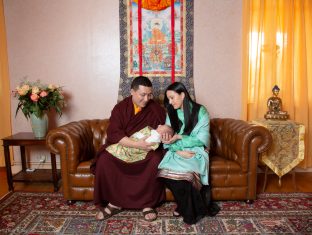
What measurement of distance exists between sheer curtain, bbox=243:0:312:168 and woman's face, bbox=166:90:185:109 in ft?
Answer: 4.32

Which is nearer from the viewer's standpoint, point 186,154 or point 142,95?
point 186,154

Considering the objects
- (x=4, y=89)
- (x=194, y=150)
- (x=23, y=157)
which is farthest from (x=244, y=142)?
(x=4, y=89)

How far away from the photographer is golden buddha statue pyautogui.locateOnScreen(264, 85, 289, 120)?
10.1ft

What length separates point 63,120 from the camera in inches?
141

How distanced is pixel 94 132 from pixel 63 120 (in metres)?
0.72

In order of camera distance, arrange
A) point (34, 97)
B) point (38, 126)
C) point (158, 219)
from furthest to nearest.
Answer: point (38, 126) → point (34, 97) → point (158, 219)

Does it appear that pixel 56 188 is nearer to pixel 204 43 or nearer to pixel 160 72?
pixel 160 72

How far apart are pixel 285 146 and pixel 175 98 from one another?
54.9 inches

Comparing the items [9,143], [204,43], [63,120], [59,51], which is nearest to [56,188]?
[9,143]

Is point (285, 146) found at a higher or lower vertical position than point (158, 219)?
higher

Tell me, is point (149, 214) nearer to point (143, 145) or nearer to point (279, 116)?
point (143, 145)

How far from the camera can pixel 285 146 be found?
9.56 feet

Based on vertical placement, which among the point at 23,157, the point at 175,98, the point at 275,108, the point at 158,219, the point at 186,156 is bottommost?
the point at 158,219

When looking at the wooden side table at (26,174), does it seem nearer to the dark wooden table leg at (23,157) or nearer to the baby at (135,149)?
the dark wooden table leg at (23,157)
